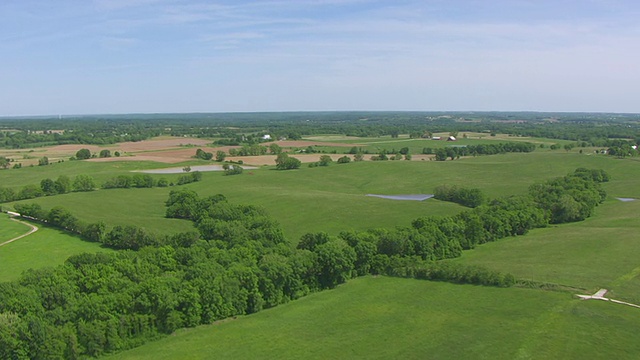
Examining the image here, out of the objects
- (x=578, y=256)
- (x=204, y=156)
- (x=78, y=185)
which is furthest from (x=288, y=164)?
(x=578, y=256)

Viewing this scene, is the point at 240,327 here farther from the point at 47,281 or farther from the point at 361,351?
the point at 47,281

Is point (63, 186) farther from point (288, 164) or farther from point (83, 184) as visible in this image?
point (288, 164)

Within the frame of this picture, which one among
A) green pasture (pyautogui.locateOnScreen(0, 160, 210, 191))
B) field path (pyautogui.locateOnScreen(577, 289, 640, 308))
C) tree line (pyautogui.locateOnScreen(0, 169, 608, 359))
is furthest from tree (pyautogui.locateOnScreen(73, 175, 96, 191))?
field path (pyautogui.locateOnScreen(577, 289, 640, 308))

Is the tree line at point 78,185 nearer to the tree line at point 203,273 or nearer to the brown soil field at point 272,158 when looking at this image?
the tree line at point 203,273

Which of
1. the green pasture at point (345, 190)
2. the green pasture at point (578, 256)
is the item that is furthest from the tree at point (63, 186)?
the green pasture at point (578, 256)

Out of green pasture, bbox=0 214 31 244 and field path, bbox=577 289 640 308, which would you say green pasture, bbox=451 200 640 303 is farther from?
green pasture, bbox=0 214 31 244

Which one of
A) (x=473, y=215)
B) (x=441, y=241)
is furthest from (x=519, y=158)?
(x=441, y=241)
